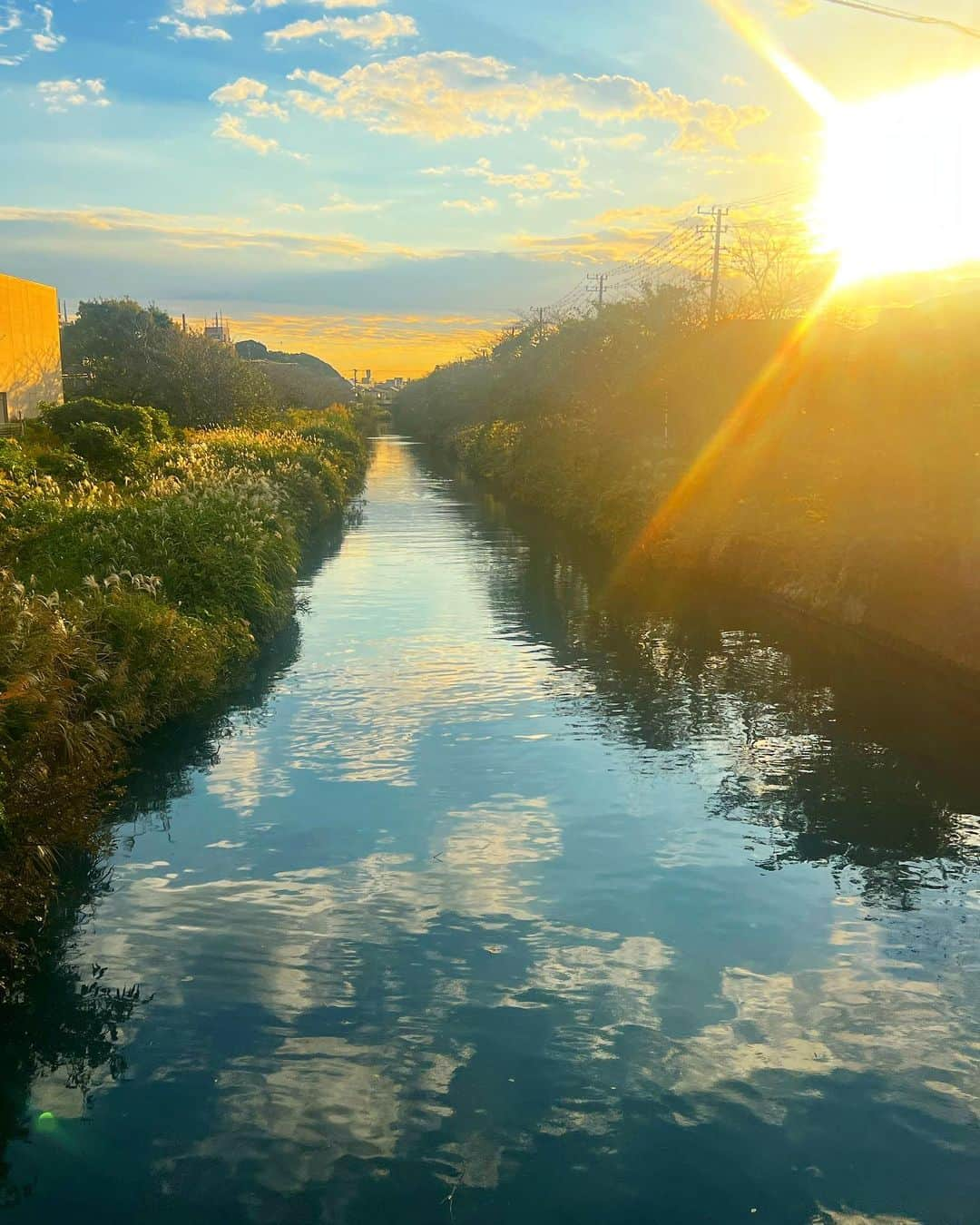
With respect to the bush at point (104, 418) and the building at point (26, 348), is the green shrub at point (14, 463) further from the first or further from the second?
the building at point (26, 348)

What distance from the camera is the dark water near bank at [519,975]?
273 inches

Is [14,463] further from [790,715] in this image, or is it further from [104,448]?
[790,715]

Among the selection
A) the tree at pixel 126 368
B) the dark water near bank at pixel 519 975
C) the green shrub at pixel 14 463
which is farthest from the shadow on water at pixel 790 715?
the tree at pixel 126 368

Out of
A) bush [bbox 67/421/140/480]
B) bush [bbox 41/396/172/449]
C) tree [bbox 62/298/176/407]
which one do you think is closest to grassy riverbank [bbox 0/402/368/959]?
bush [bbox 67/421/140/480]

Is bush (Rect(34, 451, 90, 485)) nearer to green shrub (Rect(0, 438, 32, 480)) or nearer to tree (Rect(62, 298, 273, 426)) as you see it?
green shrub (Rect(0, 438, 32, 480))

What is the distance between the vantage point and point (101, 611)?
14.6 m

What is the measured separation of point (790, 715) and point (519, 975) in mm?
9460

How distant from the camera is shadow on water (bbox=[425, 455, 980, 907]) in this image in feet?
41.3

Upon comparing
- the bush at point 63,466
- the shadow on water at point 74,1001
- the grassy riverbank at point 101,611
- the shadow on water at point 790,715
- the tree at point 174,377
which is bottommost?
the shadow on water at point 74,1001

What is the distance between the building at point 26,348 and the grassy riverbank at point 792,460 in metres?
21.7

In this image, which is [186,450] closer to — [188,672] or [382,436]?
[188,672]

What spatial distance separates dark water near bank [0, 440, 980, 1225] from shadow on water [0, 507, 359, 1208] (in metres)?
0.03

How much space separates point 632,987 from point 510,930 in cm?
142

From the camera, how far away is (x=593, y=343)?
168ft
